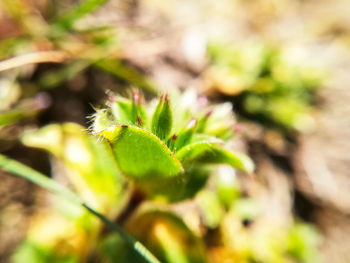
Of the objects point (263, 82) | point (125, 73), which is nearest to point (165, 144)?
point (125, 73)

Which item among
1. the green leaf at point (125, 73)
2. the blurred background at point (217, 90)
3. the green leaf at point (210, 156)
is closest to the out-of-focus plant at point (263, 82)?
the blurred background at point (217, 90)

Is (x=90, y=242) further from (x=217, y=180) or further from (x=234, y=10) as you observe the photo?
(x=234, y=10)

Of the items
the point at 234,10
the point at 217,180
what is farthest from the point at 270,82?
the point at 234,10

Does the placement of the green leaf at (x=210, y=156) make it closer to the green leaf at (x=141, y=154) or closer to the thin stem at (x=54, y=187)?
the green leaf at (x=141, y=154)

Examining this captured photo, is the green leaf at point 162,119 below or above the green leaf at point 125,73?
above

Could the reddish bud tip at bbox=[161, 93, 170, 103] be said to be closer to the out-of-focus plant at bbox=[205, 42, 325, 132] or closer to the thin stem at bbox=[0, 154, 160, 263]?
the thin stem at bbox=[0, 154, 160, 263]

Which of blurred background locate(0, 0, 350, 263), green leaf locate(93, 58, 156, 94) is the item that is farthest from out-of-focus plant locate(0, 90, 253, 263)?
green leaf locate(93, 58, 156, 94)

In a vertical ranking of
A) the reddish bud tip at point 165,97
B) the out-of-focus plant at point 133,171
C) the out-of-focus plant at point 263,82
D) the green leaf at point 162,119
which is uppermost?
the reddish bud tip at point 165,97
